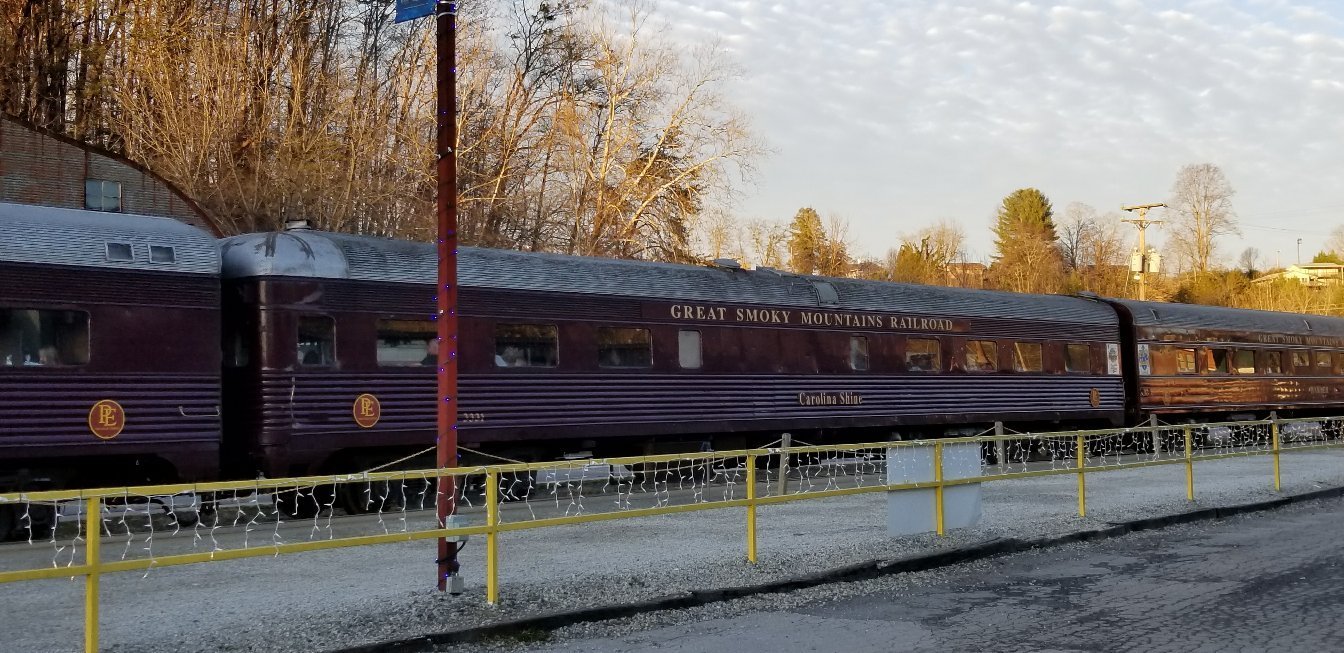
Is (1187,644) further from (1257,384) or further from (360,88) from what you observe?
(360,88)

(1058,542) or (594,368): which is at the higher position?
(594,368)

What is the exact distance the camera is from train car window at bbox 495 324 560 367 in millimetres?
16875

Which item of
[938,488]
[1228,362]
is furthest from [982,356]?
[938,488]

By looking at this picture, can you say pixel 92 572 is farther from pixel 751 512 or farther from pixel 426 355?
pixel 426 355

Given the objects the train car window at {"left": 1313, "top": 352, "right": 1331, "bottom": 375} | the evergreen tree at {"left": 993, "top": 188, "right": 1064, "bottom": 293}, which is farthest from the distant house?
the train car window at {"left": 1313, "top": 352, "right": 1331, "bottom": 375}

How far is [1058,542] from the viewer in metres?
12.4

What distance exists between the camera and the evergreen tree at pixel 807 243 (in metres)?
61.0

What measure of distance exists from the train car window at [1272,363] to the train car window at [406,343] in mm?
23370

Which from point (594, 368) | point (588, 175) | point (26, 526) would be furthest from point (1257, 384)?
point (26, 526)

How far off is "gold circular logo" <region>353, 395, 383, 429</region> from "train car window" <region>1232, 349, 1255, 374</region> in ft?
74.8

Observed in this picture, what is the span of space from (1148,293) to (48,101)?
5694 centimetres

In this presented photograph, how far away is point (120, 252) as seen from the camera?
13648 mm

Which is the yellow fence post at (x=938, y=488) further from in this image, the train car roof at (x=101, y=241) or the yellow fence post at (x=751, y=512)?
the train car roof at (x=101, y=241)

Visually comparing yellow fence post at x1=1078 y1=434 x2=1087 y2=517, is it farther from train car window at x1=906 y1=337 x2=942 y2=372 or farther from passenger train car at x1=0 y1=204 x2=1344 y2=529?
train car window at x1=906 y1=337 x2=942 y2=372
